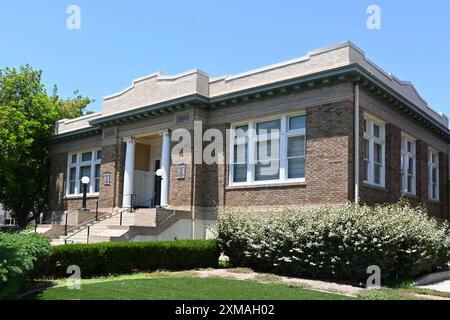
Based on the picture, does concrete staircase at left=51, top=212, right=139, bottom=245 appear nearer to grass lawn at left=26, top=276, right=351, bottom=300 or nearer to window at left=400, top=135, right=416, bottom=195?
grass lawn at left=26, top=276, right=351, bottom=300

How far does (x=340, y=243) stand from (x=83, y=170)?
1780cm

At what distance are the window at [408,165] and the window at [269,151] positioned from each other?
5.44 metres

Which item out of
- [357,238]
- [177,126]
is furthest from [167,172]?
[357,238]

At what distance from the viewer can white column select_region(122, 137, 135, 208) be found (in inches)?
894

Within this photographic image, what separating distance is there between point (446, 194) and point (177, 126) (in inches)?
579

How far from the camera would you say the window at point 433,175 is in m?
24.0

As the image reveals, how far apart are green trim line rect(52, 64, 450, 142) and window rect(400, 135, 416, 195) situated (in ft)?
3.59

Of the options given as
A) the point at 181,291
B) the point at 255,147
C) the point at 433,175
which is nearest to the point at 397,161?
the point at 255,147

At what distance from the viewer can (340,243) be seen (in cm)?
1338

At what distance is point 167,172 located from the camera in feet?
69.1

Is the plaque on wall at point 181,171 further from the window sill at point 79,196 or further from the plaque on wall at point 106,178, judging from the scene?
the window sill at point 79,196

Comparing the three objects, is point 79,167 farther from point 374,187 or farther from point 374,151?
point 374,187
